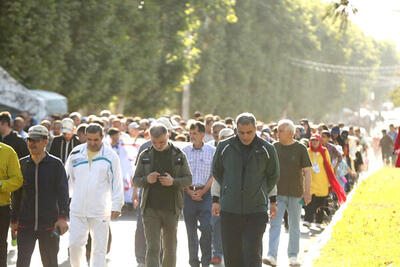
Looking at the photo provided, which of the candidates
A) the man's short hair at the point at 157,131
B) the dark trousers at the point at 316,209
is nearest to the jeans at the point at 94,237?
the man's short hair at the point at 157,131

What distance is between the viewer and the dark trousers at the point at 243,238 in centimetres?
851

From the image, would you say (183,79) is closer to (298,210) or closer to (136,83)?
(136,83)

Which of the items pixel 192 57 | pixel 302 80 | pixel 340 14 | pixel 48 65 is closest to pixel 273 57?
pixel 302 80

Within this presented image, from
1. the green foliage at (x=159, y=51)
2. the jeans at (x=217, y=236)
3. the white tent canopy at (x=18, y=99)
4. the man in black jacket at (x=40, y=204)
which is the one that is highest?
the green foliage at (x=159, y=51)

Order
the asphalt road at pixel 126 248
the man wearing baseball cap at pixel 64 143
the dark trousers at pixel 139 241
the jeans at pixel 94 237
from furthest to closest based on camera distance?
the man wearing baseball cap at pixel 64 143
the asphalt road at pixel 126 248
the dark trousers at pixel 139 241
the jeans at pixel 94 237

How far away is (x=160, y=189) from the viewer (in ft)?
30.5

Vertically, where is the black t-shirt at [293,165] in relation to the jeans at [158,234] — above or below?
above

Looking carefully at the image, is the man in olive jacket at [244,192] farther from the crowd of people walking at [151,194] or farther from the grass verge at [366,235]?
the grass verge at [366,235]

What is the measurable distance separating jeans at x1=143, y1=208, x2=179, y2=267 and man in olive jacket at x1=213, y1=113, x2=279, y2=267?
87 cm

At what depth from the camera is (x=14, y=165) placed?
27.6 feet

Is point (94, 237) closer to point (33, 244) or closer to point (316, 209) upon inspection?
point (33, 244)

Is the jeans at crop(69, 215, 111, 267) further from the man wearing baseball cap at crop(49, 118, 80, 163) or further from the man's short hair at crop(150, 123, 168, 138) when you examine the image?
the man wearing baseball cap at crop(49, 118, 80, 163)

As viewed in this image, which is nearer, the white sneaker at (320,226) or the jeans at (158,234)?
the jeans at (158,234)

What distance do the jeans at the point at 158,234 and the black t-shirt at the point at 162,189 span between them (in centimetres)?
6
